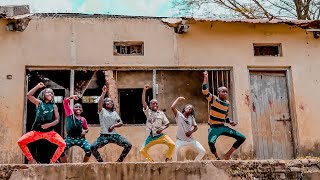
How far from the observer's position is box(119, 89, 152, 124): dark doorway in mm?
11836

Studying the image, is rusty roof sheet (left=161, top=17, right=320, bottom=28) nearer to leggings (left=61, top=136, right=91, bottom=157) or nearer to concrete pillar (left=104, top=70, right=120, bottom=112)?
concrete pillar (left=104, top=70, right=120, bottom=112)

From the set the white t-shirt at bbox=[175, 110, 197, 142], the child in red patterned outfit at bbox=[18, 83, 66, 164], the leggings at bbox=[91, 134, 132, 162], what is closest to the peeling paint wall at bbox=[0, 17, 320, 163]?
the white t-shirt at bbox=[175, 110, 197, 142]

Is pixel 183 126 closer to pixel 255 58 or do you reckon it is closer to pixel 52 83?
pixel 255 58

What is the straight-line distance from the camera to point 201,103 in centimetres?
1283

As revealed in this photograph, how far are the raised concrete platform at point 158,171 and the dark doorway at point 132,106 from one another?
4.32 metres

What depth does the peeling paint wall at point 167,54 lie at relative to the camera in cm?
1077

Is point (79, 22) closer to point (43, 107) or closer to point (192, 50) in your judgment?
point (192, 50)

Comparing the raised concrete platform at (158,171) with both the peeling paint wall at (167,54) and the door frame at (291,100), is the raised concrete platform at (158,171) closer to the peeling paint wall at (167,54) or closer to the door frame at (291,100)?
the peeling paint wall at (167,54)

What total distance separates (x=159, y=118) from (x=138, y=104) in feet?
11.3

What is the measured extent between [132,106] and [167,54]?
5.85ft

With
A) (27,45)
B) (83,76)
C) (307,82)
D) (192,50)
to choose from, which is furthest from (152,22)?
(307,82)

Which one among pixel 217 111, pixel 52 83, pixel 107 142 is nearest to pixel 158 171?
pixel 107 142

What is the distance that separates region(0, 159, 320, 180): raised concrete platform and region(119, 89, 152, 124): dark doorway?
14.2ft

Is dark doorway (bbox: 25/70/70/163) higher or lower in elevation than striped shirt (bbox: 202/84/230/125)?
higher
